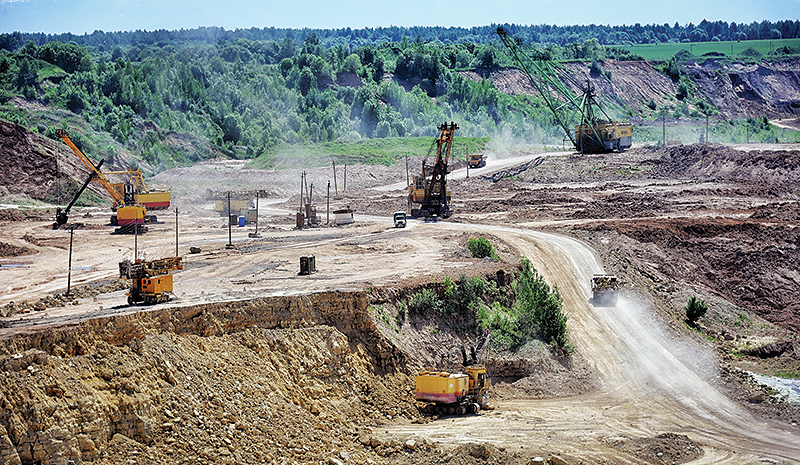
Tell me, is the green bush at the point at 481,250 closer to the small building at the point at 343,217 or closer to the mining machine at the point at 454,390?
the mining machine at the point at 454,390

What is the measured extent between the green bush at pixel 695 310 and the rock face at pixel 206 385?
58.6 ft

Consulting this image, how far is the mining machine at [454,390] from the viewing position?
2894cm

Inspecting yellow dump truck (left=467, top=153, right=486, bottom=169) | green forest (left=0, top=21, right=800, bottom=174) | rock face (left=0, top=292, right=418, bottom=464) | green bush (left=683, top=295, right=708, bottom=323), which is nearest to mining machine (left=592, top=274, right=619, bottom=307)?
green bush (left=683, top=295, right=708, bottom=323)

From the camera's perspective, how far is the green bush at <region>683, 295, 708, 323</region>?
42.4 m

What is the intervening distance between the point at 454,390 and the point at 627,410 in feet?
23.7

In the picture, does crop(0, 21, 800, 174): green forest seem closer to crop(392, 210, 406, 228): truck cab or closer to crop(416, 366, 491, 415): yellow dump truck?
crop(392, 210, 406, 228): truck cab

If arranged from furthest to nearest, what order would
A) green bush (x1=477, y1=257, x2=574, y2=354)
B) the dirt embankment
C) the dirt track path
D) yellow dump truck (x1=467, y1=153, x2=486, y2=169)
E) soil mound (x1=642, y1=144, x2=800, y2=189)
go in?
1. yellow dump truck (x1=467, y1=153, x2=486, y2=169)
2. the dirt embankment
3. soil mound (x1=642, y1=144, x2=800, y2=189)
4. green bush (x1=477, y1=257, x2=574, y2=354)
5. the dirt track path

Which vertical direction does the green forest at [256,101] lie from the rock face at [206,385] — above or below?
above

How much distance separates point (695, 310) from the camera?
42438mm

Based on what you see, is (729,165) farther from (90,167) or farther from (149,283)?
(149,283)

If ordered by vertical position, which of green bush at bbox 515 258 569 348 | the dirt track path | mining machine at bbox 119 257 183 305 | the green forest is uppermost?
the green forest

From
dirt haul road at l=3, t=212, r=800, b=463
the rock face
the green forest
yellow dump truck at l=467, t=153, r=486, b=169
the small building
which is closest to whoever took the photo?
the rock face

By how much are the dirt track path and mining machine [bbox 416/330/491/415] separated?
2.00ft

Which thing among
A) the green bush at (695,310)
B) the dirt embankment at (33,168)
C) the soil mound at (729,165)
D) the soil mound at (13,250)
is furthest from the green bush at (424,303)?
the dirt embankment at (33,168)
